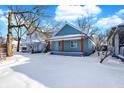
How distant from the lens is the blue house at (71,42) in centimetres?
2110

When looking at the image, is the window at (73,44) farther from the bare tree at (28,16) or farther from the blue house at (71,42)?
the bare tree at (28,16)

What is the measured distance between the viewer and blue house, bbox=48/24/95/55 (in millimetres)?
21102

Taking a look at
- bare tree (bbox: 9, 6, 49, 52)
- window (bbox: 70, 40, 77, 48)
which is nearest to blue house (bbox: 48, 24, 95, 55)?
window (bbox: 70, 40, 77, 48)

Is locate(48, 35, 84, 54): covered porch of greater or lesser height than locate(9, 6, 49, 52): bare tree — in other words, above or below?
below

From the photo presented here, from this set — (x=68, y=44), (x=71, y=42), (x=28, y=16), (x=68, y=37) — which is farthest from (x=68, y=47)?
(x=28, y=16)

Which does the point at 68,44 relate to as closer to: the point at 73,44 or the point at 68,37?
the point at 73,44

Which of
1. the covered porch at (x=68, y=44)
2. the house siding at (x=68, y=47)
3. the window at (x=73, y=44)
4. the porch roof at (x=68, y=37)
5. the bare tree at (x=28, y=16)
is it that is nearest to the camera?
the bare tree at (x=28, y=16)

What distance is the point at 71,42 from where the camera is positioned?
22.3 metres

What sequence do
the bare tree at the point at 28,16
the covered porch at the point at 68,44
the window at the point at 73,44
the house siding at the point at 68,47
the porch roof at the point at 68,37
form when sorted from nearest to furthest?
1. the bare tree at the point at 28,16
2. the porch roof at the point at 68,37
3. the covered porch at the point at 68,44
4. the house siding at the point at 68,47
5. the window at the point at 73,44

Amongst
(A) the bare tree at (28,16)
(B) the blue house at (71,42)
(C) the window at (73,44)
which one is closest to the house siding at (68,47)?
(B) the blue house at (71,42)

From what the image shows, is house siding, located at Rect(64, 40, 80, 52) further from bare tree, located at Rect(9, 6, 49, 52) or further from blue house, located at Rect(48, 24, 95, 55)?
bare tree, located at Rect(9, 6, 49, 52)
